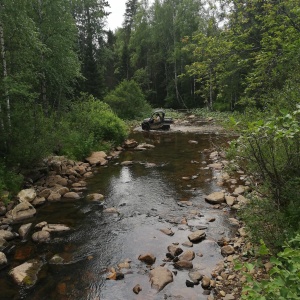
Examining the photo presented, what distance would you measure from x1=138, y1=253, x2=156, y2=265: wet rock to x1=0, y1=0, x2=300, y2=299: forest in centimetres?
228

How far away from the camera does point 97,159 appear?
1464cm

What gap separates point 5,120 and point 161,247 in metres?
7.15

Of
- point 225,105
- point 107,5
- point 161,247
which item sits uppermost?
point 107,5

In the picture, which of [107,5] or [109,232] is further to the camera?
[107,5]

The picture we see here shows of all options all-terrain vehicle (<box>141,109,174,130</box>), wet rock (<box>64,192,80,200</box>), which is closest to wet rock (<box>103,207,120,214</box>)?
wet rock (<box>64,192,80,200</box>)

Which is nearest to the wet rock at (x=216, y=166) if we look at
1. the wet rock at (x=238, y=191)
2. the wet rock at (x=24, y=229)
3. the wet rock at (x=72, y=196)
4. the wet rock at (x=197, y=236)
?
the wet rock at (x=238, y=191)

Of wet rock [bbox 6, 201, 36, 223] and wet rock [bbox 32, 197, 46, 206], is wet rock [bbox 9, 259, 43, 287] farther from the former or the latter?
wet rock [bbox 32, 197, 46, 206]

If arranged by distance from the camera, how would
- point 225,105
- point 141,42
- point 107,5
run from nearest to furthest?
point 225,105
point 107,5
point 141,42

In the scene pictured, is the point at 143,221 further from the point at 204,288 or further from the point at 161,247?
the point at 204,288

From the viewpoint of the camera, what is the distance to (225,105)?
36438 millimetres

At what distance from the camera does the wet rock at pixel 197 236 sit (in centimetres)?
685

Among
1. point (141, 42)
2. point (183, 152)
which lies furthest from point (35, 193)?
point (141, 42)

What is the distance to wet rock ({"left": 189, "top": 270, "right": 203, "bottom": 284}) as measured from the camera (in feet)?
17.5

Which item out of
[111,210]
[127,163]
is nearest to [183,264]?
[111,210]
